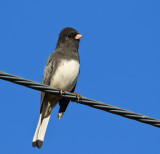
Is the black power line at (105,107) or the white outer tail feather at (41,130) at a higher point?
the white outer tail feather at (41,130)

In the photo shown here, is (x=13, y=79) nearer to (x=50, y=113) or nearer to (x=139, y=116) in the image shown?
(x=139, y=116)

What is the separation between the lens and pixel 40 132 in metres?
5.29

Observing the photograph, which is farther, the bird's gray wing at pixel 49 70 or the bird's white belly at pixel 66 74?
the bird's gray wing at pixel 49 70

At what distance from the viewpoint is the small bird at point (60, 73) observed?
16.7ft

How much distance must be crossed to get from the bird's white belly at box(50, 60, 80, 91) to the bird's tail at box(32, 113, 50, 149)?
2.32ft

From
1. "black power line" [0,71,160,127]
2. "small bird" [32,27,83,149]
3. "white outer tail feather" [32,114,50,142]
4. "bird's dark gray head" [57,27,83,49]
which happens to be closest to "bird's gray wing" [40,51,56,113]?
"small bird" [32,27,83,149]

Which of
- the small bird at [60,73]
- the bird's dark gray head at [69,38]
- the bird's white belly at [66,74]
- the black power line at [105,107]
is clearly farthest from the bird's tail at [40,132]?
the black power line at [105,107]

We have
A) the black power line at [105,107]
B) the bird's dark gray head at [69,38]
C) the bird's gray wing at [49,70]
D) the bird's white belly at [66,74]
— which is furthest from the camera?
the bird's dark gray head at [69,38]

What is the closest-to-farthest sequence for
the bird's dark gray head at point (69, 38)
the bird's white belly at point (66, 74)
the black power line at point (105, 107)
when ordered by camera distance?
the black power line at point (105, 107), the bird's white belly at point (66, 74), the bird's dark gray head at point (69, 38)

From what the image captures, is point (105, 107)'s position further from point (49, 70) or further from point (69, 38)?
point (69, 38)

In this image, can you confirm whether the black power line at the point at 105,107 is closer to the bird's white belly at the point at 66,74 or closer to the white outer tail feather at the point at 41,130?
the bird's white belly at the point at 66,74

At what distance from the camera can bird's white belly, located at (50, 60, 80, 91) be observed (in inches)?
199

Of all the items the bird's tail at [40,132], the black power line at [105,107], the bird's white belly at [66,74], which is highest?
the bird's white belly at [66,74]

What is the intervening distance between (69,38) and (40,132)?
1.72 m
